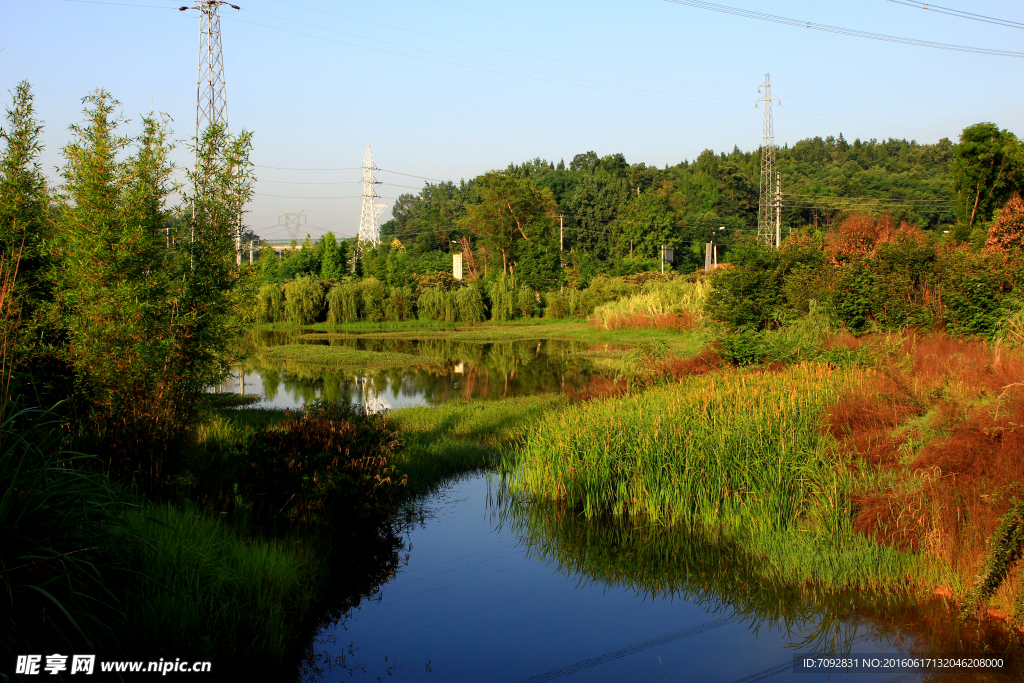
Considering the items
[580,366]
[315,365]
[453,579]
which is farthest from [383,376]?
[453,579]

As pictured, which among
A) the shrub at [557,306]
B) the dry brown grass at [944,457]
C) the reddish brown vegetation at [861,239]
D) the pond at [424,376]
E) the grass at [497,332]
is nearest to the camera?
the dry brown grass at [944,457]

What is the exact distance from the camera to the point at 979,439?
6566 millimetres

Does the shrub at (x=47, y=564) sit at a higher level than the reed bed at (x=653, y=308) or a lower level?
lower

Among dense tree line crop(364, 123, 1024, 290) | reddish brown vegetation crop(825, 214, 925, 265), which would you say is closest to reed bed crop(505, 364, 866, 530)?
reddish brown vegetation crop(825, 214, 925, 265)

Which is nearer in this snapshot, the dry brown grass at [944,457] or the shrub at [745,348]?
the dry brown grass at [944,457]

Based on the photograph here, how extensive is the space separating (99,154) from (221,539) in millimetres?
5124

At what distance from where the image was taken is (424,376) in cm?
2191

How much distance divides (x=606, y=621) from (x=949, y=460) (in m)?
3.55

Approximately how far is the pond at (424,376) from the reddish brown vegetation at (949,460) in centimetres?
1041

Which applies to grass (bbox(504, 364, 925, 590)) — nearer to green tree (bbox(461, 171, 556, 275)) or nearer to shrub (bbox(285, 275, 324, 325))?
shrub (bbox(285, 275, 324, 325))

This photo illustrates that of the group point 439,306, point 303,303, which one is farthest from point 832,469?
point 303,303

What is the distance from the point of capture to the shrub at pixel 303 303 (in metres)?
43.3

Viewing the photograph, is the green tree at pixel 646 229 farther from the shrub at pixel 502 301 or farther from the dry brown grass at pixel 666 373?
the dry brown grass at pixel 666 373

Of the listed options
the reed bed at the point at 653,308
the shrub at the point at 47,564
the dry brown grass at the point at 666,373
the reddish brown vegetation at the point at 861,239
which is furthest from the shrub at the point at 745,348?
the reed bed at the point at 653,308
